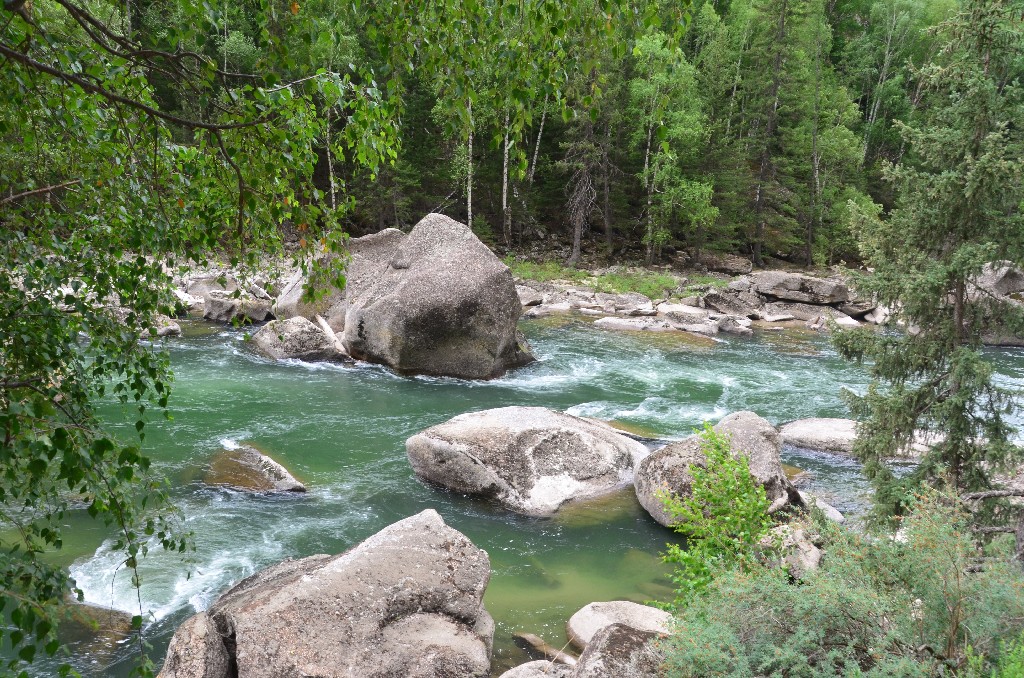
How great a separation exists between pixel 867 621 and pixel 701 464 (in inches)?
226

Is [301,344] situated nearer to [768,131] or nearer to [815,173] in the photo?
[768,131]

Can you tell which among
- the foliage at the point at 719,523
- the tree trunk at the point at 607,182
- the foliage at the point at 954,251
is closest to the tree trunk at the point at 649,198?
the tree trunk at the point at 607,182

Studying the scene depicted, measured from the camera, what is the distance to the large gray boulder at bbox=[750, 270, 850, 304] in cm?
3034

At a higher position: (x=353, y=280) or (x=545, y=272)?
(x=353, y=280)

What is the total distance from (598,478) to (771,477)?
253 centimetres

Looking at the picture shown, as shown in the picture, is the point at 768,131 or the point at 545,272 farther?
the point at 768,131

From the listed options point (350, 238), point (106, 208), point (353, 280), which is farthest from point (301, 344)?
point (106, 208)

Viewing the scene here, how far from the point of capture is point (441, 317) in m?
17.2

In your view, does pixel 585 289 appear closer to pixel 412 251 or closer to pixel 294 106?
pixel 412 251

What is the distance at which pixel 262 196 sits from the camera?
3.56 meters

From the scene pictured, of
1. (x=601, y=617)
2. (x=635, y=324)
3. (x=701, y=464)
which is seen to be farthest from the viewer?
(x=635, y=324)

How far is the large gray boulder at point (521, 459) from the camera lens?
1030 cm

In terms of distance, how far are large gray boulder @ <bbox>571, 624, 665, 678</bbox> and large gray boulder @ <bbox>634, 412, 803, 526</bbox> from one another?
460 cm

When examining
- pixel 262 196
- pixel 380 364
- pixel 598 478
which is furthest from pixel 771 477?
pixel 380 364
